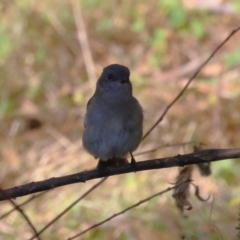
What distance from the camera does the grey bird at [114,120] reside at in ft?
9.80

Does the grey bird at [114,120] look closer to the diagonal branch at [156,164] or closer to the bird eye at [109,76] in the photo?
the bird eye at [109,76]

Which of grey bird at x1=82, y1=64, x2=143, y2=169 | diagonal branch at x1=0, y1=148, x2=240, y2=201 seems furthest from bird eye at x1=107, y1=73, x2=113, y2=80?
diagonal branch at x1=0, y1=148, x2=240, y2=201

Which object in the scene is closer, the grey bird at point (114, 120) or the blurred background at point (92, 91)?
the grey bird at point (114, 120)

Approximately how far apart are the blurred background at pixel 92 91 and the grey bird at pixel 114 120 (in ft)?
2.24

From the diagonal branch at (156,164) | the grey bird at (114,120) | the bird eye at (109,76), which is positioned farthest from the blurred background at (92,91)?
the diagonal branch at (156,164)

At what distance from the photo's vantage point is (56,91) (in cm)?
671

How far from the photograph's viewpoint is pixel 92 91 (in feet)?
20.6

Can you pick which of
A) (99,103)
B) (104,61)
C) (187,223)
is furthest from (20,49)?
(187,223)

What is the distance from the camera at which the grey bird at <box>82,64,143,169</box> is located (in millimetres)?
2986

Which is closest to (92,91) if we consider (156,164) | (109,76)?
(109,76)

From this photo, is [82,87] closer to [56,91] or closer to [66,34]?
[56,91]

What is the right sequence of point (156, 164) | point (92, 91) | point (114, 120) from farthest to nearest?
point (92, 91) < point (114, 120) < point (156, 164)

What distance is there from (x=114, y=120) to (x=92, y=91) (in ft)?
10.8

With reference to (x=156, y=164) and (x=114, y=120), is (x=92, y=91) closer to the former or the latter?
(x=114, y=120)
